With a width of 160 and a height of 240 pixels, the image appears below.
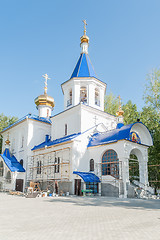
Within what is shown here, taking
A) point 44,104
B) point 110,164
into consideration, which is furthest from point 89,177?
point 44,104

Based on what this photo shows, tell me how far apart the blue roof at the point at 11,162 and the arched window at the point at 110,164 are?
322 inches

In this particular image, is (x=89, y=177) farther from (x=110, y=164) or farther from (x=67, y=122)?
(x=67, y=122)

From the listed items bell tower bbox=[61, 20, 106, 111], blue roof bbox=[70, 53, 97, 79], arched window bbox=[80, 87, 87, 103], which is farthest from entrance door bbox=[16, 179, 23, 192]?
blue roof bbox=[70, 53, 97, 79]

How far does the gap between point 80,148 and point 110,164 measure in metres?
2.49

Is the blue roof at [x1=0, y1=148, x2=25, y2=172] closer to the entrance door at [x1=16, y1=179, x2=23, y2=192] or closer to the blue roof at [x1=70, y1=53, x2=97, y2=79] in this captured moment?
the entrance door at [x1=16, y1=179, x2=23, y2=192]

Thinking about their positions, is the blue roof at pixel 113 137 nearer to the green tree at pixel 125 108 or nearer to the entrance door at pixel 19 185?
the entrance door at pixel 19 185

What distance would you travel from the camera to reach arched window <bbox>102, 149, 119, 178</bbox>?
13677mm

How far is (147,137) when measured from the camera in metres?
15.5

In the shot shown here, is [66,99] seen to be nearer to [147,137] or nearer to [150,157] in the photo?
[147,137]

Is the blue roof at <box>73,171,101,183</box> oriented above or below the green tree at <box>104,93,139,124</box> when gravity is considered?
below

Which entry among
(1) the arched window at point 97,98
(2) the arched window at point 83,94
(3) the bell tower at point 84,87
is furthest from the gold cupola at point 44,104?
(1) the arched window at point 97,98

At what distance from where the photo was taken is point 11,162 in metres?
19.5

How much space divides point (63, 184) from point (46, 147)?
356 centimetres

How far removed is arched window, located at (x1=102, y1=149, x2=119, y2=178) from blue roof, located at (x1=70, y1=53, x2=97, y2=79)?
7657mm
